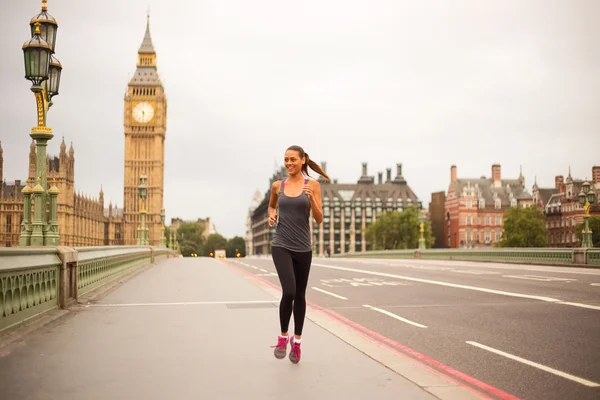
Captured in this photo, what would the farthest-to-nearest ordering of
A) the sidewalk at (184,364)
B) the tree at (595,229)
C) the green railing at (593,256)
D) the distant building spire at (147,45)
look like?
the distant building spire at (147,45) → the tree at (595,229) → the green railing at (593,256) → the sidewalk at (184,364)

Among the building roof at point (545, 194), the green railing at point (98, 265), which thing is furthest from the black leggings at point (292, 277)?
the building roof at point (545, 194)

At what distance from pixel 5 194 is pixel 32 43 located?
1549 cm

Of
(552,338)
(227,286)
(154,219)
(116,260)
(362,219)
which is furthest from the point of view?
(362,219)

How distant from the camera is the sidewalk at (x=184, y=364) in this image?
196 inches

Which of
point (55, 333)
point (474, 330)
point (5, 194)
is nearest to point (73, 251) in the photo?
point (55, 333)

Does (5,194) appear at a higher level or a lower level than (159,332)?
higher

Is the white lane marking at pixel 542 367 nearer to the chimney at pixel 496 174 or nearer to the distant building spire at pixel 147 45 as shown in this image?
the chimney at pixel 496 174

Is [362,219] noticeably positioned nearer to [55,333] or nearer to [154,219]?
[154,219]

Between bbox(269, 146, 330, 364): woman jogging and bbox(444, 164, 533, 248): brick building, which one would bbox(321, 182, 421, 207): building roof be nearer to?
bbox(444, 164, 533, 248): brick building

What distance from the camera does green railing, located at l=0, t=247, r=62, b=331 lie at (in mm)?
7336

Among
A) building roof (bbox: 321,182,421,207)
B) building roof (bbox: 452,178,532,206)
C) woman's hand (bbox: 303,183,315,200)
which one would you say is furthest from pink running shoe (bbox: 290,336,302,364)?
building roof (bbox: 321,182,421,207)

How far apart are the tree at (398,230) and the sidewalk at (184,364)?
122m

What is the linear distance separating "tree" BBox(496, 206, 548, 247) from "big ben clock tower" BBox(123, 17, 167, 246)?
77.2 meters

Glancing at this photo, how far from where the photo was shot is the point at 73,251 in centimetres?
1142
